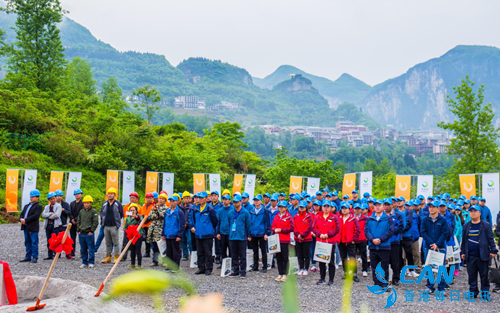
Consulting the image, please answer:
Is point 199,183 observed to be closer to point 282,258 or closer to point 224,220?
point 224,220

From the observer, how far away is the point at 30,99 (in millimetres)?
28203

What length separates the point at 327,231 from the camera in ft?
32.9

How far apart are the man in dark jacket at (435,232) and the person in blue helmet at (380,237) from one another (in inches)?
30.3

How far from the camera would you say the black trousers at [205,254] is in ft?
36.2

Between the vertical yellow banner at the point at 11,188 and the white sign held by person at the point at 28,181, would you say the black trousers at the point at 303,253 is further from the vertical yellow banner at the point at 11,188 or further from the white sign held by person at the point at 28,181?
the vertical yellow banner at the point at 11,188

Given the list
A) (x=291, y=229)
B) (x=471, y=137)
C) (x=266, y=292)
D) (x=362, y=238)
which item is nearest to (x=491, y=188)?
(x=362, y=238)

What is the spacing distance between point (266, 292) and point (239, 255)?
1710 millimetres

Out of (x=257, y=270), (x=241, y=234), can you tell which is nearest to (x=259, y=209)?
(x=241, y=234)

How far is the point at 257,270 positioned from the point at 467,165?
780 inches

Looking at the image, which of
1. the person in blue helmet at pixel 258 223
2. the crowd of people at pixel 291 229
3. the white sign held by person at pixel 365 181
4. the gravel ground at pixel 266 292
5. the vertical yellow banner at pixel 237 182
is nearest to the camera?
the gravel ground at pixel 266 292

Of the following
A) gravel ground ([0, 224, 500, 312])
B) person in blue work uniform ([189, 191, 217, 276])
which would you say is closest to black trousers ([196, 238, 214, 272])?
person in blue work uniform ([189, 191, 217, 276])

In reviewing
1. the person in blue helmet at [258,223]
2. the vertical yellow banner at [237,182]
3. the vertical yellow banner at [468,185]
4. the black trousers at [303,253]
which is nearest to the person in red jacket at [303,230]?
the black trousers at [303,253]

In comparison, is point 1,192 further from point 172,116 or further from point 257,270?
point 172,116

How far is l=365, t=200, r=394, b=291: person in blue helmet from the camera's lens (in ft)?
31.3
